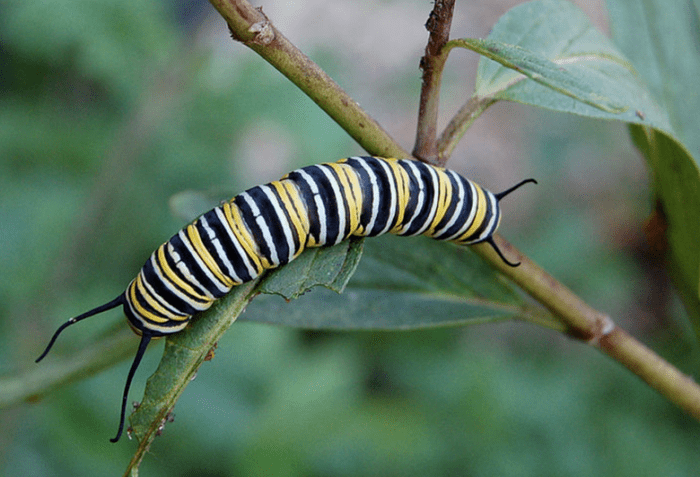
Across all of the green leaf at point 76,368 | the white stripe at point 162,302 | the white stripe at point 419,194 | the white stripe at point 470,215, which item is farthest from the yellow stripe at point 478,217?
the green leaf at point 76,368

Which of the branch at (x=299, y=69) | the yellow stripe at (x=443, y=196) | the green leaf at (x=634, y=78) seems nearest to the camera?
the branch at (x=299, y=69)

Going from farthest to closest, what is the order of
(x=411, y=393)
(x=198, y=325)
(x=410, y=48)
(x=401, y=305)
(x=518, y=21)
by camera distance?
(x=410, y=48) → (x=411, y=393) → (x=401, y=305) → (x=518, y=21) → (x=198, y=325)

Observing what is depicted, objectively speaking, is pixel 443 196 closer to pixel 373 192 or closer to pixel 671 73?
pixel 373 192

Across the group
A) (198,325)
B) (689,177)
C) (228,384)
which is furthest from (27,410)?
(689,177)

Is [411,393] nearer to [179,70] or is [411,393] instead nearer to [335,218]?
[179,70]

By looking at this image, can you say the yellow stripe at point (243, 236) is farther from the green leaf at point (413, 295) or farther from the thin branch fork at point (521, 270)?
the thin branch fork at point (521, 270)
